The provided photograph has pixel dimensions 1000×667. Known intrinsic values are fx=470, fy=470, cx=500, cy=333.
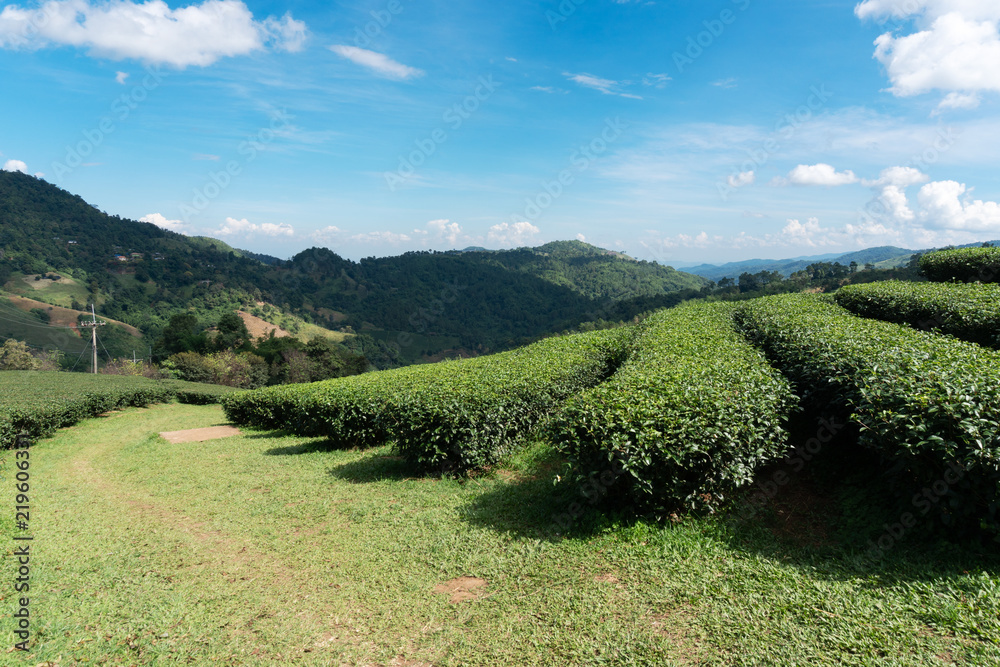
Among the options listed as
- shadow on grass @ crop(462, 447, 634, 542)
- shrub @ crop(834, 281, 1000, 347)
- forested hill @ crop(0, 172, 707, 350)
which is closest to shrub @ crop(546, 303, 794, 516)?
shadow on grass @ crop(462, 447, 634, 542)

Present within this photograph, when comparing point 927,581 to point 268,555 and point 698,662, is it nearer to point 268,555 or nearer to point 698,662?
point 698,662

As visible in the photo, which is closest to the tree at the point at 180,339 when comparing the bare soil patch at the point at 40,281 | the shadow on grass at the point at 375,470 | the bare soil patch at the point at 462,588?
the bare soil patch at the point at 40,281

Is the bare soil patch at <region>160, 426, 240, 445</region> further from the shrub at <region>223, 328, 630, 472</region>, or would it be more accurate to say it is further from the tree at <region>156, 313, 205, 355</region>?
the tree at <region>156, 313, 205, 355</region>

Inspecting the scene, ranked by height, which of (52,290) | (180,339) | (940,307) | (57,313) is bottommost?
(180,339)

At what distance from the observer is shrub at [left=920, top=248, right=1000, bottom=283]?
43.1 feet

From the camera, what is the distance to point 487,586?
3.99 metres

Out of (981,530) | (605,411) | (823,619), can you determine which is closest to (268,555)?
(605,411)

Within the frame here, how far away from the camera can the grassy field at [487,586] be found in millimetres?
3139

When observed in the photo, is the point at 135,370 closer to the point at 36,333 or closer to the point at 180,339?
the point at 180,339

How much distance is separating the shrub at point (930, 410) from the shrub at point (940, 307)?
122 inches

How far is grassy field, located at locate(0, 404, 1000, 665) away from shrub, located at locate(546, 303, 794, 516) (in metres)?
0.38

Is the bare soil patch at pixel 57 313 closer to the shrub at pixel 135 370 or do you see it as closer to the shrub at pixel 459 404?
the shrub at pixel 135 370

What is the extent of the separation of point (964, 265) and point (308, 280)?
145270 millimetres

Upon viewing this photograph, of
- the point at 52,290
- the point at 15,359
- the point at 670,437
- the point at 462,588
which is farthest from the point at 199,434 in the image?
the point at 52,290
